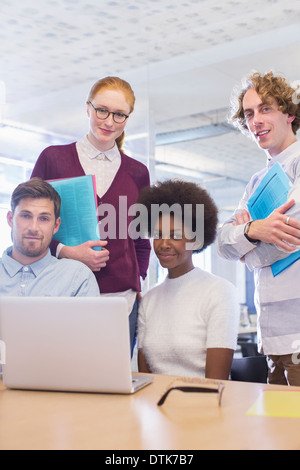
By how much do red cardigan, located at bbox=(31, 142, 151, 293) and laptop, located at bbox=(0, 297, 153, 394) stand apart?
2.35 feet

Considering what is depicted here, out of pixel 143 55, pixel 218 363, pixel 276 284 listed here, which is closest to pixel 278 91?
pixel 276 284

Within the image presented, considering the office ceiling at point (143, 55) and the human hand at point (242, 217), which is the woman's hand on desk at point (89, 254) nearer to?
the human hand at point (242, 217)

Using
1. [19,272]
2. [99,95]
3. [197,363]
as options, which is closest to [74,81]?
[99,95]

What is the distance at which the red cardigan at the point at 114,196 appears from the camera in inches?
81.9

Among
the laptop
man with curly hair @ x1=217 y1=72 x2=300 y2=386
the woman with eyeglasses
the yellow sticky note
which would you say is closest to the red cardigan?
the woman with eyeglasses

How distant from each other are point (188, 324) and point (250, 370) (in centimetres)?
53

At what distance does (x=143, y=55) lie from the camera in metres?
4.56

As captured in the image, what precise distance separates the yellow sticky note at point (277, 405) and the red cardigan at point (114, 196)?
35.3 inches

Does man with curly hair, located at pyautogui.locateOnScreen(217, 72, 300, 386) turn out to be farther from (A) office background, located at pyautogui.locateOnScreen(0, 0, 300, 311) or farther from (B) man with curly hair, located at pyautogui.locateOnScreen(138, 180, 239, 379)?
(A) office background, located at pyautogui.locateOnScreen(0, 0, 300, 311)

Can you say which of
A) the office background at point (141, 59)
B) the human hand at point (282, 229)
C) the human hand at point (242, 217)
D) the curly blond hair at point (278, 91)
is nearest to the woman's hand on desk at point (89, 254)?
the human hand at point (242, 217)

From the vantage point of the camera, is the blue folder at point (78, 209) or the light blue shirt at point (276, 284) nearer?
the light blue shirt at point (276, 284)

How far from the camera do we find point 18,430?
1.03m

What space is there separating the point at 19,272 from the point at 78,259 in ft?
0.74

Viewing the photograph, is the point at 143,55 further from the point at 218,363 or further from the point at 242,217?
the point at 218,363
